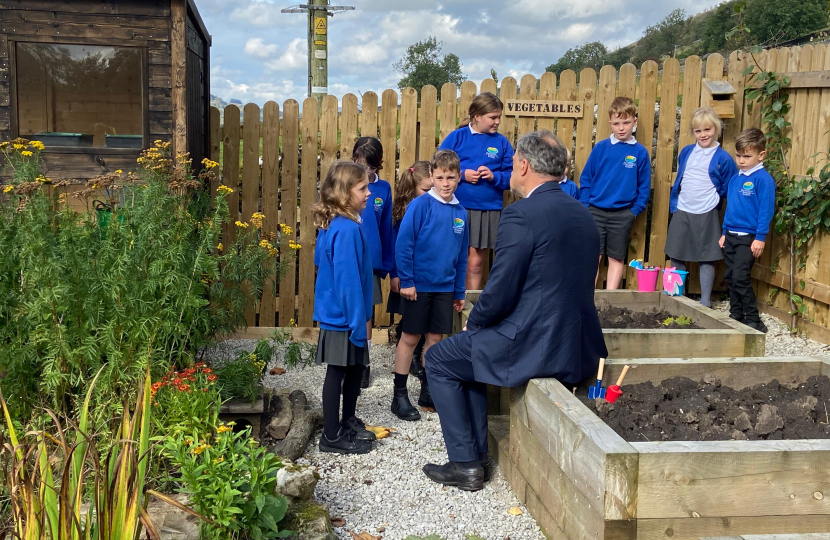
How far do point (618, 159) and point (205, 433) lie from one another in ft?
16.1

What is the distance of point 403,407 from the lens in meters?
5.16

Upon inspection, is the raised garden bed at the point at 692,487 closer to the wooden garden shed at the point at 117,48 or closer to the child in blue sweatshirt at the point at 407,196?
the child in blue sweatshirt at the point at 407,196

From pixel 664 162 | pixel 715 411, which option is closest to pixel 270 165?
pixel 664 162

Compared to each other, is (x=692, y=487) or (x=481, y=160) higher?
(x=481, y=160)

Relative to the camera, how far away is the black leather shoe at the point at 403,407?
5137 mm

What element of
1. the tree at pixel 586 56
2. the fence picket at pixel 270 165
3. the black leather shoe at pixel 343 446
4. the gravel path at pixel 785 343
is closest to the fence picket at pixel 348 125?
the fence picket at pixel 270 165

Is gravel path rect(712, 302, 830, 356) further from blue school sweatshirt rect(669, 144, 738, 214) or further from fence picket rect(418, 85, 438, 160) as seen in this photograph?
fence picket rect(418, 85, 438, 160)

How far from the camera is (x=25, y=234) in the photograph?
12.4 feet

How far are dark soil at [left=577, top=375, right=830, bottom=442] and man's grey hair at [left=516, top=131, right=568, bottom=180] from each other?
1.16 m

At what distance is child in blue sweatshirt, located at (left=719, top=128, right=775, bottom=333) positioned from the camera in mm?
6859

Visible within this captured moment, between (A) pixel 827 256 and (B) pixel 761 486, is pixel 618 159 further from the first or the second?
(B) pixel 761 486

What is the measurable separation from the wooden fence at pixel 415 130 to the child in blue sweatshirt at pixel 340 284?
3.05 m

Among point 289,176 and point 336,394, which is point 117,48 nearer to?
point 289,176

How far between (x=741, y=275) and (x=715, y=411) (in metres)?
3.72
